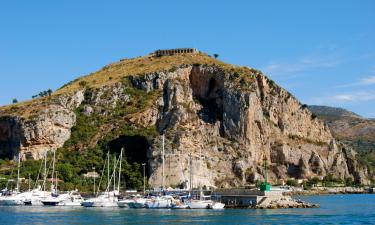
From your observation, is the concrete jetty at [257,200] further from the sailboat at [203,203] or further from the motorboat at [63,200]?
the motorboat at [63,200]

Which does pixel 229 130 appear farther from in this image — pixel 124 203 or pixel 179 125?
pixel 124 203

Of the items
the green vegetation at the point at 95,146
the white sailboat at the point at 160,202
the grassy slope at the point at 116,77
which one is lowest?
the white sailboat at the point at 160,202

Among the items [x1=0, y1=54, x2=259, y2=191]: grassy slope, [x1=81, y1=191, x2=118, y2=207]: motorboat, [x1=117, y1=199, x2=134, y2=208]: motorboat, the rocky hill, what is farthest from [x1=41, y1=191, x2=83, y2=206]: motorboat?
the rocky hill

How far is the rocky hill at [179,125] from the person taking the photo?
166m

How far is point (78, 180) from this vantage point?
161 m

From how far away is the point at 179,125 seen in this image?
170500 millimetres

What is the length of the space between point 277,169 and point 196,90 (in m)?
28.4

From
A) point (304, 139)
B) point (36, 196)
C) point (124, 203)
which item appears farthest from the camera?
point (304, 139)

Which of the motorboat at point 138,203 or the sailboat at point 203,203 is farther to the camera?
the motorboat at point 138,203

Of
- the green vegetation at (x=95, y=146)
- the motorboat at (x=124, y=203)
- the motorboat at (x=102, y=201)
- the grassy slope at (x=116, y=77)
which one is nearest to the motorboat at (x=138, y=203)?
the motorboat at (x=124, y=203)

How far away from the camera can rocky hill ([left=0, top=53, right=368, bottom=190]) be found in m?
166

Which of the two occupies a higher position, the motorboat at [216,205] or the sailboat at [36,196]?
the sailboat at [36,196]

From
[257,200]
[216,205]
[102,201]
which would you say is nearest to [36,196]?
[102,201]

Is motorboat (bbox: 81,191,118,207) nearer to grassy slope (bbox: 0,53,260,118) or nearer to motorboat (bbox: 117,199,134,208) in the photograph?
motorboat (bbox: 117,199,134,208)
